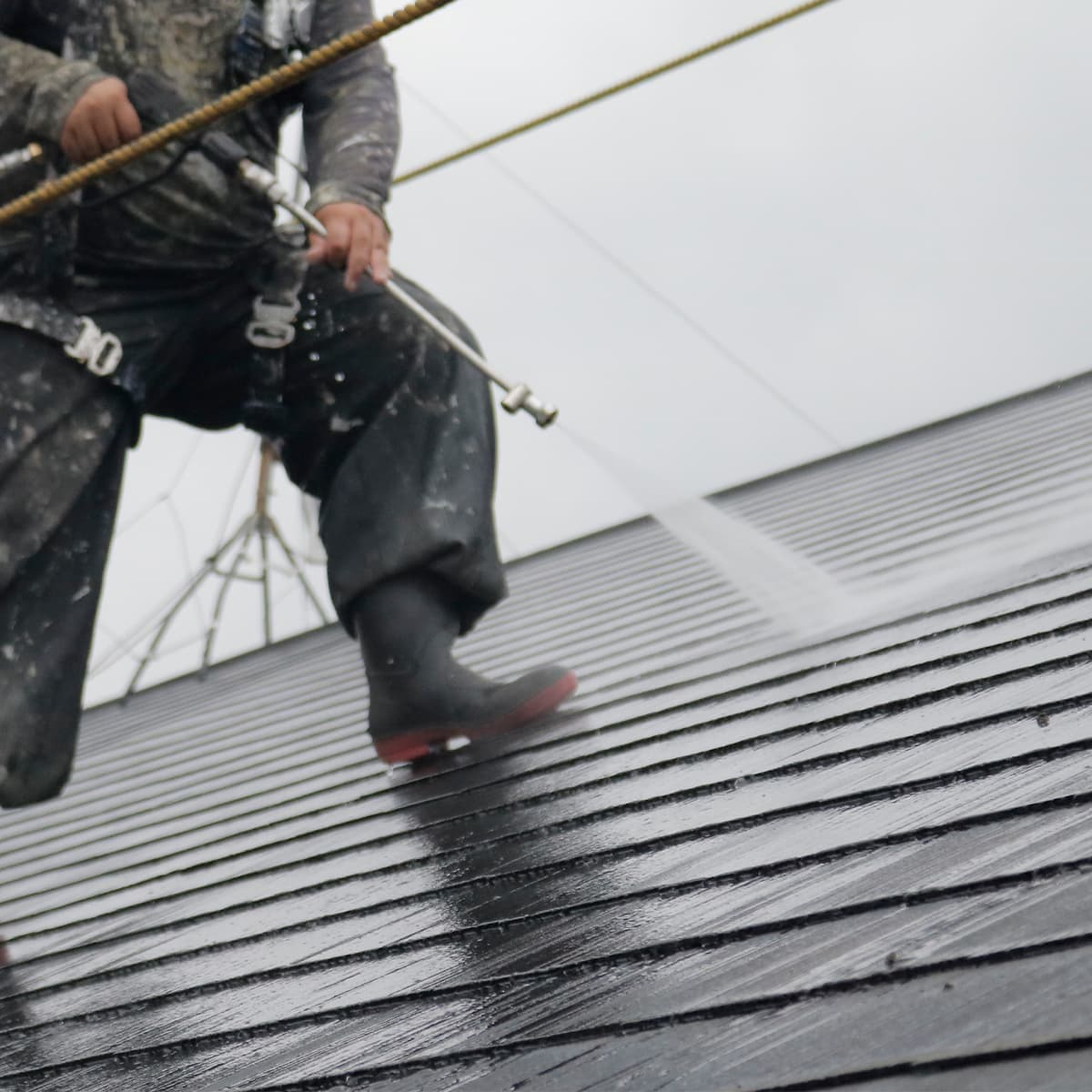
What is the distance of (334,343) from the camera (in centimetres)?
324

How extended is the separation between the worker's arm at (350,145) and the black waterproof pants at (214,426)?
0.58 ft

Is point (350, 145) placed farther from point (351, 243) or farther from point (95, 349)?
point (95, 349)

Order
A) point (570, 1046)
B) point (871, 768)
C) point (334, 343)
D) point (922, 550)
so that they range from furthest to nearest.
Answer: point (922, 550) → point (334, 343) → point (871, 768) → point (570, 1046)

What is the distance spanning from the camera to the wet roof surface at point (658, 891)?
50.9 inches

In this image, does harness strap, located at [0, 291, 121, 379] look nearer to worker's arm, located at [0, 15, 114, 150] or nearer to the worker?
the worker

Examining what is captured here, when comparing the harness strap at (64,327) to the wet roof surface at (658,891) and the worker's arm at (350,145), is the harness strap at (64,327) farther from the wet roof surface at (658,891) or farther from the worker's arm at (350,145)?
the wet roof surface at (658,891)

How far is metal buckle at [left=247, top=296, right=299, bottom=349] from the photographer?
3174 millimetres

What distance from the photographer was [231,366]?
3297mm

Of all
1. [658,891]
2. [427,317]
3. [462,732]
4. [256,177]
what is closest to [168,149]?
[256,177]

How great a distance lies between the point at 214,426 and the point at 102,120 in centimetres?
76

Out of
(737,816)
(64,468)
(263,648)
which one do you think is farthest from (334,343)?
(263,648)

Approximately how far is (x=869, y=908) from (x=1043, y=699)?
0.63 metres

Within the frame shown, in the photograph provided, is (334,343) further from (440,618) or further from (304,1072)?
(304,1072)

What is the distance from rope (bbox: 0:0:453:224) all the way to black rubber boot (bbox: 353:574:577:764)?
36.6 inches
